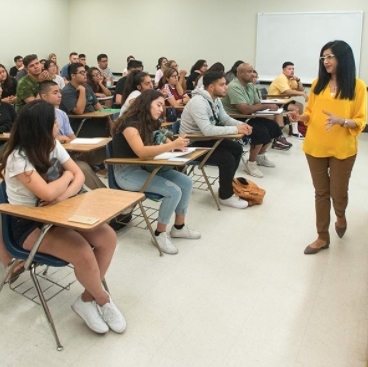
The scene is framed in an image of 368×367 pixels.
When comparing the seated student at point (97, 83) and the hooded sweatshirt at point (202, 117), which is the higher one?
the seated student at point (97, 83)

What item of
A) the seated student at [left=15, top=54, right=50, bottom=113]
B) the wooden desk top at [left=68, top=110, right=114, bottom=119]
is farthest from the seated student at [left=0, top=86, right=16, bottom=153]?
the wooden desk top at [left=68, top=110, right=114, bottom=119]

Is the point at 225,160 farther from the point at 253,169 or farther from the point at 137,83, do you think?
the point at 137,83

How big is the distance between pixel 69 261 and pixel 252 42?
720 centimetres

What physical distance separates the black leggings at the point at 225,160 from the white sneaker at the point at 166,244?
911 mm

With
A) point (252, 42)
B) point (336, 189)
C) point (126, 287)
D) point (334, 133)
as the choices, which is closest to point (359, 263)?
point (336, 189)

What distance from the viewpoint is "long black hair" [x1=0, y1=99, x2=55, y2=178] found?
1773 mm

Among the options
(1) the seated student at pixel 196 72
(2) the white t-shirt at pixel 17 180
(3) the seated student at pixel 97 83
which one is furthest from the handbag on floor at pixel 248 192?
(1) the seated student at pixel 196 72

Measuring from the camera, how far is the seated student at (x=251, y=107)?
14.4ft

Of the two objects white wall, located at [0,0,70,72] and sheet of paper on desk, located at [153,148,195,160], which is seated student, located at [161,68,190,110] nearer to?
sheet of paper on desk, located at [153,148,195,160]

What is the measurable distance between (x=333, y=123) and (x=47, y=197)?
160 centimetres

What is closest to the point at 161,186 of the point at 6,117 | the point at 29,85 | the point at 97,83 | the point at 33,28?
the point at 6,117

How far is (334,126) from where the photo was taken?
97.0 inches

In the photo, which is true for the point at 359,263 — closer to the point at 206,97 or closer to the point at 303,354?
the point at 303,354

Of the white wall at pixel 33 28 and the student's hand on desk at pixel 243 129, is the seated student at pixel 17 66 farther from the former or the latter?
the student's hand on desk at pixel 243 129
